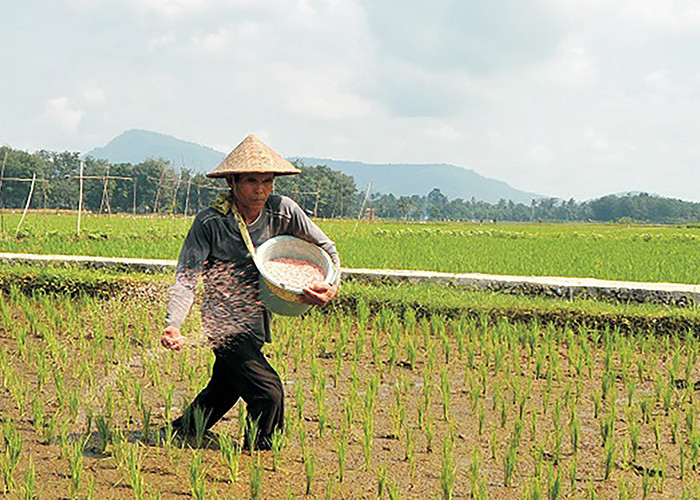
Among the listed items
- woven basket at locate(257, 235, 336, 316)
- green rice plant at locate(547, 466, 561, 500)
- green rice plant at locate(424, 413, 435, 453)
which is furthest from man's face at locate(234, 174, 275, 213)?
green rice plant at locate(547, 466, 561, 500)

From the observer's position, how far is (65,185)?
72812 mm

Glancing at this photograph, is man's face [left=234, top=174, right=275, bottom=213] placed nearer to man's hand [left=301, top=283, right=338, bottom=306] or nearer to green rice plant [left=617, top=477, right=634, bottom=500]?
man's hand [left=301, top=283, right=338, bottom=306]

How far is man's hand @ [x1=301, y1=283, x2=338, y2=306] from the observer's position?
2.93 m

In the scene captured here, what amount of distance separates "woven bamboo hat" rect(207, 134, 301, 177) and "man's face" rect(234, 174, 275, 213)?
0.06m

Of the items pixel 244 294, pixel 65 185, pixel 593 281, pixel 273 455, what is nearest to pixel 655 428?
pixel 273 455

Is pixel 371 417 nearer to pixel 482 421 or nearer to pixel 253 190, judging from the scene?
pixel 482 421

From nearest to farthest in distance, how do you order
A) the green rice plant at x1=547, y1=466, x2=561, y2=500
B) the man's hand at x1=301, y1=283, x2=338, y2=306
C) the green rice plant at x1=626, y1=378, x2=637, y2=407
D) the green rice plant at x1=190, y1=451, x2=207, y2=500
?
the green rice plant at x1=190, y1=451, x2=207, y2=500 → the green rice plant at x1=547, y1=466, x2=561, y2=500 → the man's hand at x1=301, y1=283, x2=338, y2=306 → the green rice plant at x1=626, y1=378, x2=637, y2=407

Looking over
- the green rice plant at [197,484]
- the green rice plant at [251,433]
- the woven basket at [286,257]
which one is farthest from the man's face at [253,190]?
the green rice plant at [197,484]

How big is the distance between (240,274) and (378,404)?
57.7 inches

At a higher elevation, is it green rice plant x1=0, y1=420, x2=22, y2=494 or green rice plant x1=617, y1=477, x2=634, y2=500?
green rice plant x1=617, y1=477, x2=634, y2=500

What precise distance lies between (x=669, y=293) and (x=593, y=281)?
2.41 ft

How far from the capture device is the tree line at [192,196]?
41156 millimetres

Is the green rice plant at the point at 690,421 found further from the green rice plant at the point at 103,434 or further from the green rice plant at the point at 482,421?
the green rice plant at the point at 103,434

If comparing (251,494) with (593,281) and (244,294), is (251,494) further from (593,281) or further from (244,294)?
(593,281)
